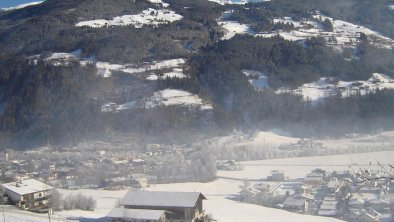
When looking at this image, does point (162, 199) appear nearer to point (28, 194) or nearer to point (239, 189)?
point (28, 194)

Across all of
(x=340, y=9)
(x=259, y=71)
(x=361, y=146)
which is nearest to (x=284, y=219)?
(x=361, y=146)

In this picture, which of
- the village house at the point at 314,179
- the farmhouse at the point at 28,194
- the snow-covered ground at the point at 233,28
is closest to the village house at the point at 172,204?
the farmhouse at the point at 28,194

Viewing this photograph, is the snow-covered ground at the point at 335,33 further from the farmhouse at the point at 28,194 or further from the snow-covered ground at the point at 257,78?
the farmhouse at the point at 28,194

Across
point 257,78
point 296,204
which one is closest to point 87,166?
point 296,204

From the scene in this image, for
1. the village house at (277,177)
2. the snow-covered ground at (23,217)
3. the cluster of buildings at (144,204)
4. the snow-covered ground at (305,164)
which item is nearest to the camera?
the snow-covered ground at (23,217)

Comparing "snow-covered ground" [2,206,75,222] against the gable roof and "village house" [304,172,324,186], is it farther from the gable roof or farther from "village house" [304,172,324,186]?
"village house" [304,172,324,186]

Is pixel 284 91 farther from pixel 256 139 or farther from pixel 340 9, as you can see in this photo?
pixel 340 9

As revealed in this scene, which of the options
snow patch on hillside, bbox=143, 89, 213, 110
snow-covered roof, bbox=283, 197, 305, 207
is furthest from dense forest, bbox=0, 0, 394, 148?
snow-covered roof, bbox=283, 197, 305, 207
